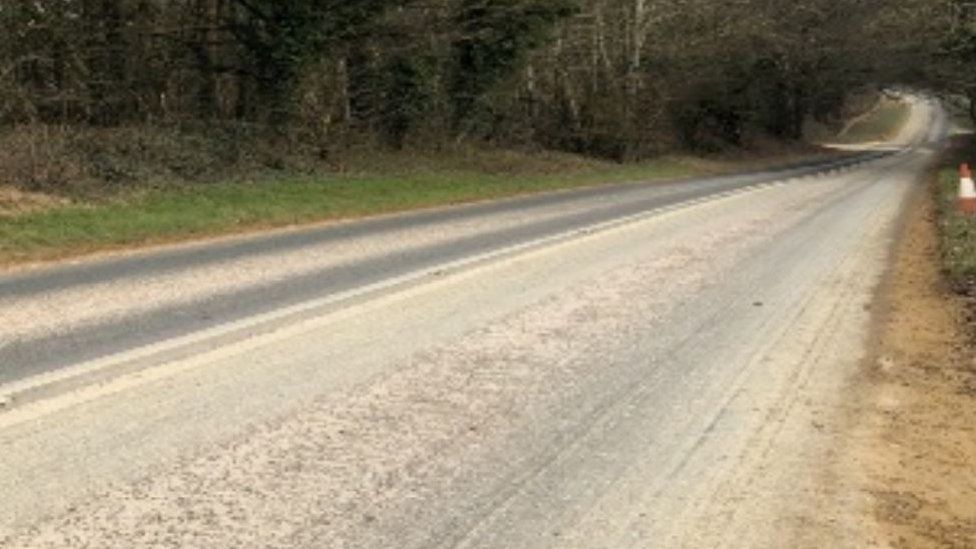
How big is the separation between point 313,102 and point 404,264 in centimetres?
1414

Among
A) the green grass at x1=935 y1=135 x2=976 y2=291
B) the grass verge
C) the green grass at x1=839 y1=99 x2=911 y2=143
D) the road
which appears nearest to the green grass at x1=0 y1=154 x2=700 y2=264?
the grass verge

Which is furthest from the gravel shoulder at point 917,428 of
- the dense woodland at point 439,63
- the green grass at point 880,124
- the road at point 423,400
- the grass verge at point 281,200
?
the green grass at point 880,124

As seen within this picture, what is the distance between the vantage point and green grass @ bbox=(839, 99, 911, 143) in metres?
97.2

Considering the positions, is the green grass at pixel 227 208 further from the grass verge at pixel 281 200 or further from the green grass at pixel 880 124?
the green grass at pixel 880 124

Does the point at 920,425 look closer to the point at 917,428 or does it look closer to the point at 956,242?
the point at 917,428

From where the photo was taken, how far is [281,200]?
19.4 m

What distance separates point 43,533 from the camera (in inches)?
158

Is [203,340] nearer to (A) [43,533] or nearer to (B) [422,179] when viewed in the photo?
(A) [43,533]

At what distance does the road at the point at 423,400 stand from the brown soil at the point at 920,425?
0.77ft

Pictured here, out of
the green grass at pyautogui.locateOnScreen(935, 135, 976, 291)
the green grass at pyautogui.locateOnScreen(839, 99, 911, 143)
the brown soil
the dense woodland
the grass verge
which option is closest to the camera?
the brown soil

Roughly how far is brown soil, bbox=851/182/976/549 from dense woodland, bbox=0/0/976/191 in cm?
1573

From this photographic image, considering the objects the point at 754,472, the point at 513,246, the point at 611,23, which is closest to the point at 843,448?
the point at 754,472

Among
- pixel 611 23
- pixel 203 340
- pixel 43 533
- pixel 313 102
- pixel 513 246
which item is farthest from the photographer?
pixel 611 23

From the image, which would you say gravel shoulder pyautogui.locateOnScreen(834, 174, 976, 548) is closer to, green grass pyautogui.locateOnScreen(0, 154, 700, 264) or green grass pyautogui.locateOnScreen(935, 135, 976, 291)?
green grass pyautogui.locateOnScreen(935, 135, 976, 291)
